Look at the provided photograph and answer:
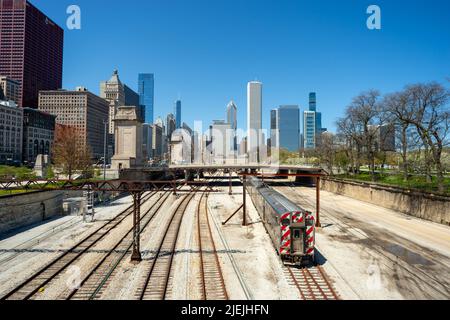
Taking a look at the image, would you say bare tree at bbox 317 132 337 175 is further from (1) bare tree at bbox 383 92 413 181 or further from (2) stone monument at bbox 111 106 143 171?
(2) stone monument at bbox 111 106 143 171

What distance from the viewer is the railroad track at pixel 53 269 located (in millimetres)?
12125

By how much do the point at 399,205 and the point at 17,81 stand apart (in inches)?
9086

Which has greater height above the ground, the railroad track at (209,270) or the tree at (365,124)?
the tree at (365,124)

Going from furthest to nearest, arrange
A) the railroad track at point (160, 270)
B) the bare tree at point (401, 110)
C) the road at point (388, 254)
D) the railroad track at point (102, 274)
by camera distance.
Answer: the bare tree at point (401, 110)
the road at point (388, 254)
the railroad track at point (160, 270)
the railroad track at point (102, 274)

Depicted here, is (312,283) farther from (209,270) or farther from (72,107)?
(72,107)

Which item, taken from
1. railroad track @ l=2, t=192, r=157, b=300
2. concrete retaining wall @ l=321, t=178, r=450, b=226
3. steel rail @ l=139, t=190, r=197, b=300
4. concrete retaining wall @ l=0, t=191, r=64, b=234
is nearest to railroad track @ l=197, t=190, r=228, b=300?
steel rail @ l=139, t=190, r=197, b=300

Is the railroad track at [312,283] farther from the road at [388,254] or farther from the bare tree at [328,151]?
the bare tree at [328,151]

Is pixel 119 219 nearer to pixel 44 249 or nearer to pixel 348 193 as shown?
pixel 44 249

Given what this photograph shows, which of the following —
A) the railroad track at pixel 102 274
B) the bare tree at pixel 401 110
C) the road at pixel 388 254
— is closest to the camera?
the railroad track at pixel 102 274

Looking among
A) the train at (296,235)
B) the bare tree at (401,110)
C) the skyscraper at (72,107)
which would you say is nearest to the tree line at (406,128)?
the bare tree at (401,110)

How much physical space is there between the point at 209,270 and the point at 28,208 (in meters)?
22.1

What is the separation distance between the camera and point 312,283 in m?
13.3

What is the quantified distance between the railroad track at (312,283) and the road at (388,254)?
0.93m
